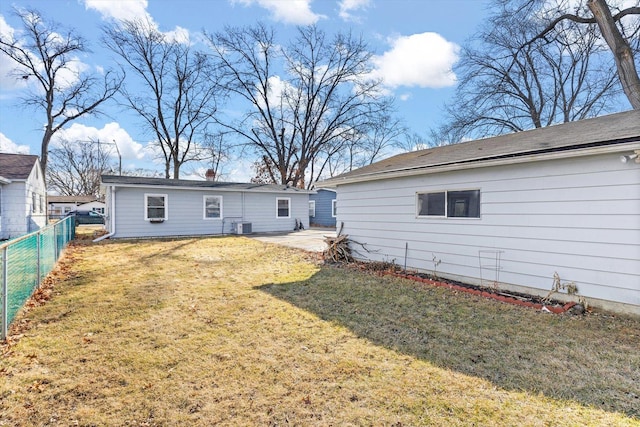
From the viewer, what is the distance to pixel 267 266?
8.35 m

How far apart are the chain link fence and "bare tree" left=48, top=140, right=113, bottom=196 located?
132ft

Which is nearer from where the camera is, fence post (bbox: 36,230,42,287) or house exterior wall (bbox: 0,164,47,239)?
fence post (bbox: 36,230,42,287)

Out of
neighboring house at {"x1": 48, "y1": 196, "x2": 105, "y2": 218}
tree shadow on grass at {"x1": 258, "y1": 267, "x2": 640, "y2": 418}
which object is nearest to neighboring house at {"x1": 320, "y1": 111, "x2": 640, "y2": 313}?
tree shadow on grass at {"x1": 258, "y1": 267, "x2": 640, "y2": 418}

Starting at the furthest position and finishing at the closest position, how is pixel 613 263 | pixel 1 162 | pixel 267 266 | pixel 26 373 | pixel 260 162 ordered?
pixel 260 162
pixel 1 162
pixel 267 266
pixel 613 263
pixel 26 373

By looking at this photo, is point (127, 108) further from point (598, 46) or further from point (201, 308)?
point (598, 46)

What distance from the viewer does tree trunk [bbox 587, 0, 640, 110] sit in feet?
39.1

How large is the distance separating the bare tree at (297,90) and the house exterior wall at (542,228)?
2072cm

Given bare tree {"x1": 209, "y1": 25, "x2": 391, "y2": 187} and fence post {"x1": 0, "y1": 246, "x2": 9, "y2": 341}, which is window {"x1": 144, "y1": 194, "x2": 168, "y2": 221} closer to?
fence post {"x1": 0, "y1": 246, "x2": 9, "y2": 341}

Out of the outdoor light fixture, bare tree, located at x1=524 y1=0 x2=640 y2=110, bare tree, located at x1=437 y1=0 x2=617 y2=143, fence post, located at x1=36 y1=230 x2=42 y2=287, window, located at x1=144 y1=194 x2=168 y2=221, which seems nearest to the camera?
the outdoor light fixture

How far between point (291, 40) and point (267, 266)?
75.4ft

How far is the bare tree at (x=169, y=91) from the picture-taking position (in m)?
23.7

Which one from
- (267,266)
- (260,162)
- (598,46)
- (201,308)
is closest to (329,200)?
(260,162)

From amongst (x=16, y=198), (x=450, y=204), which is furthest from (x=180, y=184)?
(x=450, y=204)

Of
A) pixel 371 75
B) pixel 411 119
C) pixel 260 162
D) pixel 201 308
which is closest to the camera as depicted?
pixel 201 308
